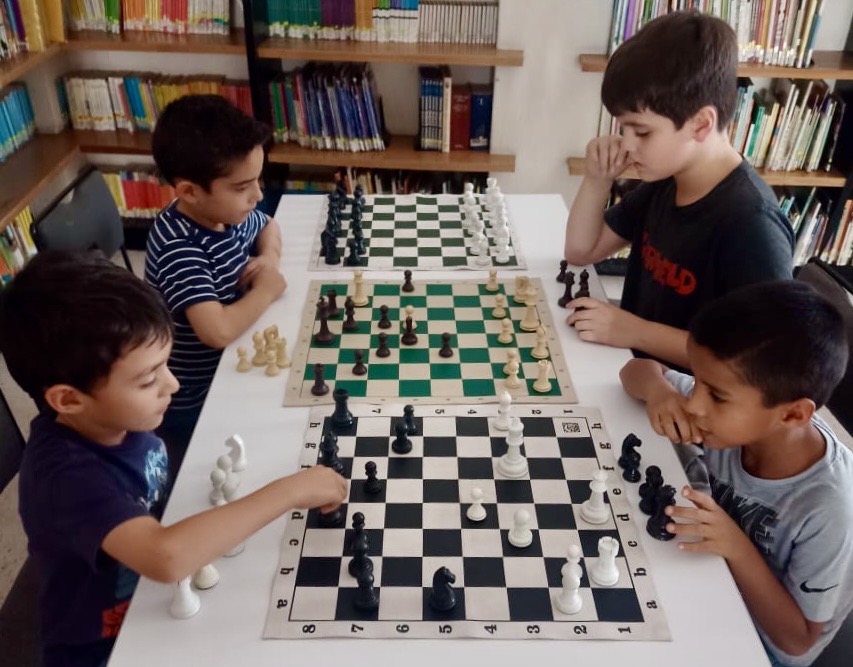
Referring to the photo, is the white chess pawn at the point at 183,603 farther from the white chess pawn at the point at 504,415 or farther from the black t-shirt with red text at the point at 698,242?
the black t-shirt with red text at the point at 698,242

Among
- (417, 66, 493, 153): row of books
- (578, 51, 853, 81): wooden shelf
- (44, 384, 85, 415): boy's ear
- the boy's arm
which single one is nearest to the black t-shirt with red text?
the boy's arm

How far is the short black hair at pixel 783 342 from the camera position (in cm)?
118

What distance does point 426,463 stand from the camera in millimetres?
1341

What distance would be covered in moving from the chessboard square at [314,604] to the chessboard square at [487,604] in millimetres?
199

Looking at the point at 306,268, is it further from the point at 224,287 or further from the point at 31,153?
the point at 31,153

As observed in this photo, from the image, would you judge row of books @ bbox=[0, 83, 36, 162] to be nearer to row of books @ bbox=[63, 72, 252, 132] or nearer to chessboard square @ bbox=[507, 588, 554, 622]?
row of books @ bbox=[63, 72, 252, 132]

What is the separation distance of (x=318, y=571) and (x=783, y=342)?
2.69ft

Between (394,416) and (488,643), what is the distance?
0.53 meters

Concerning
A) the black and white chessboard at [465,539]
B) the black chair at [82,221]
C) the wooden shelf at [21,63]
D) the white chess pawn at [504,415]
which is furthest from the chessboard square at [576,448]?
the wooden shelf at [21,63]

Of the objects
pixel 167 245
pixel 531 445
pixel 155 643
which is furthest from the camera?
pixel 167 245

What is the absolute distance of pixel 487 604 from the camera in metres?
1.09

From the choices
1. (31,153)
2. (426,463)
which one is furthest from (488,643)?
(31,153)

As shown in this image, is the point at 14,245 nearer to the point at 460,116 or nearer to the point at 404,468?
the point at 460,116

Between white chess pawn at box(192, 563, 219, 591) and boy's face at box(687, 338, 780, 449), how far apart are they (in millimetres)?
833
